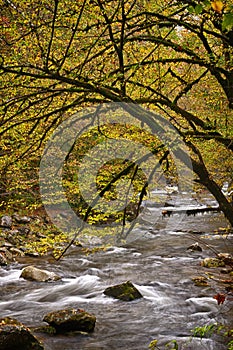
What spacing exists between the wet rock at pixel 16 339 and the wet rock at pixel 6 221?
9.97 meters

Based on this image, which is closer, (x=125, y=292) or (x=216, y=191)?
(x=216, y=191)

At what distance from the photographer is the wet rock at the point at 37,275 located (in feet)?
35.7

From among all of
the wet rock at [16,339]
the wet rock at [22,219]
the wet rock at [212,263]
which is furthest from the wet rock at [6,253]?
the wet rock at [16,339]

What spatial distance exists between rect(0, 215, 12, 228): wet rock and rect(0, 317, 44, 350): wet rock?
9.97 meters

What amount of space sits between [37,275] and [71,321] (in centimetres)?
406

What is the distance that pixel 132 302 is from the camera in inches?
359

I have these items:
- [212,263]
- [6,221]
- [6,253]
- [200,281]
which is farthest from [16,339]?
[6,221]

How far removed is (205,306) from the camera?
8.64m

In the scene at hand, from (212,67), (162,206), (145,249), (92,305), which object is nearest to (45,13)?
(212,67)

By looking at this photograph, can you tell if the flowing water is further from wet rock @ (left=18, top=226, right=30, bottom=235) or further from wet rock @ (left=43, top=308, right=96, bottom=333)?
wet rock @ (left=18, top=226, right=30, bottom=235)

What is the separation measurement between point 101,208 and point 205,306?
366 centimetres

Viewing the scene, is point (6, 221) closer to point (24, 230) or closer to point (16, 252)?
point (24, 230)

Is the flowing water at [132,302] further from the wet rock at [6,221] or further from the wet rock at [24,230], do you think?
the wet rock at [6,221]

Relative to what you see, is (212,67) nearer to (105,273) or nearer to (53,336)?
(53,336)
